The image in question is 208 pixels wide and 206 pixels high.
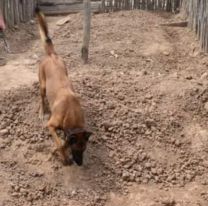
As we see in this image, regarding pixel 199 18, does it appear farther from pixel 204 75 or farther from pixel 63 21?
pixel 63 21

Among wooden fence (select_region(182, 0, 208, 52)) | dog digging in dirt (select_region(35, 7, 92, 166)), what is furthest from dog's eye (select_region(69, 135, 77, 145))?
wooden fence (select_region(182, 0, 208, 52))

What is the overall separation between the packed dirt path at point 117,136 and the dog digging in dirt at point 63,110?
1.04ft

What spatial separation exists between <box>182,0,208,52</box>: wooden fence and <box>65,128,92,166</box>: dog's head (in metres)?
4.66

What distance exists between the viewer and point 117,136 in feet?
27.1

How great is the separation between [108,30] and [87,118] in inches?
153

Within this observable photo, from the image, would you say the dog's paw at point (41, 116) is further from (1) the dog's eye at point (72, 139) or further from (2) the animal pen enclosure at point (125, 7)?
(2) the animal pen enclosure at point (125, 7)

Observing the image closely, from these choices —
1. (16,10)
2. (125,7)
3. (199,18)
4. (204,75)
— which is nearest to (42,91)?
(204,75)

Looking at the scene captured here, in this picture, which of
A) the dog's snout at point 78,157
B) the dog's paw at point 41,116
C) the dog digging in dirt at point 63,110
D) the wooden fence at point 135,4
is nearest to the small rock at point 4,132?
the dog's paw at point 41,116

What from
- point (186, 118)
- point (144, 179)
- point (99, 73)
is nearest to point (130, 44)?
point (99, 73)

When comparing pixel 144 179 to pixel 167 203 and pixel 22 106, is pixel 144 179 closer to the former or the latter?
pixel 167 203

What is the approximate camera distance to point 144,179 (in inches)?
305

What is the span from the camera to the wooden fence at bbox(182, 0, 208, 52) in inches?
441

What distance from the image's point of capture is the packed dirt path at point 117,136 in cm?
744

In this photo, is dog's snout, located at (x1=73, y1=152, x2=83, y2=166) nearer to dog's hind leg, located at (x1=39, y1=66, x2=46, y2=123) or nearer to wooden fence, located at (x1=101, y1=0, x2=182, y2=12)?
dog's hind leg, located at (x1=39, y1=66, x2=46, y2=123)
